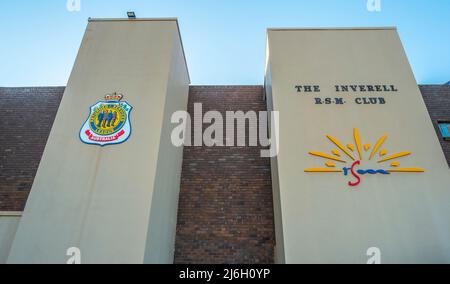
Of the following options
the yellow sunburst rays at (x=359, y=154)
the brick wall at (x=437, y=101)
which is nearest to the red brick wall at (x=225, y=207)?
the yellow sunburst rays at (x=359, y=154)

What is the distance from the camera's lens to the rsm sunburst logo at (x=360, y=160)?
4625 millimetres

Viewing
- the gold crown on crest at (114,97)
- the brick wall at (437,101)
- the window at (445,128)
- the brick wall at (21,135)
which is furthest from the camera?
the brick wall at (437,101)

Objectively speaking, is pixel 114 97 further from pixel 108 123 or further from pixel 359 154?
pixel 359 154

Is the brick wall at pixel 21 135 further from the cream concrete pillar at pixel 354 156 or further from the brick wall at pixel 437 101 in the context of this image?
the brick wall at pixel 437 101

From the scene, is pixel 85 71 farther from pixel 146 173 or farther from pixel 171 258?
pixel 171 258

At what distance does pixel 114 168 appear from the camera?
4.39m

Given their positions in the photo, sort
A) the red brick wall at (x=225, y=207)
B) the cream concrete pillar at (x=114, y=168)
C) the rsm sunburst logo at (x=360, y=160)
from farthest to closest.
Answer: the red brick wall at (x=225, y=207)
the rsm sunburst logo at (x=360, y=160)
the cream concrete pillar at (x=114, y=168)

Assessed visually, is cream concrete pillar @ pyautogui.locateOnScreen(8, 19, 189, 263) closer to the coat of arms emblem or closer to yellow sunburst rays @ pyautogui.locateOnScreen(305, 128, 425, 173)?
the coat of arms emblem

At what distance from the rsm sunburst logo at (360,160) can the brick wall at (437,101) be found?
356cm

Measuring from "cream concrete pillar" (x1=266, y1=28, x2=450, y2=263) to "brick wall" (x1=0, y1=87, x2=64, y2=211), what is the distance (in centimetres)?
635

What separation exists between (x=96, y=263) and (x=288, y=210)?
3237mm

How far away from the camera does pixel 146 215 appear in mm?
3984

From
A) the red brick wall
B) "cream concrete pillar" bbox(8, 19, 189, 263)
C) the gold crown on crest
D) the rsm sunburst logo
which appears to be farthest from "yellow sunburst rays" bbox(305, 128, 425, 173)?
the gold crown on crest
